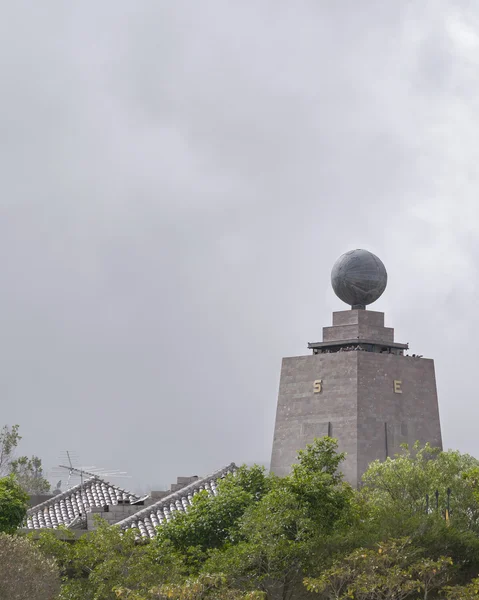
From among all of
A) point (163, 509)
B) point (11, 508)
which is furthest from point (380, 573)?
point (163, 509)

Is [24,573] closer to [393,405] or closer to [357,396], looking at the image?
[357,396]

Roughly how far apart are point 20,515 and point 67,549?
5294 mm

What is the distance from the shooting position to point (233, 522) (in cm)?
2708

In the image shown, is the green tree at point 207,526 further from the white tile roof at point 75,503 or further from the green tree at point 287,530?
the white tile roof at point 75,503

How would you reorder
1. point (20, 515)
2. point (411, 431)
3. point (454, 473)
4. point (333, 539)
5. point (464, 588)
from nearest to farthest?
1. point (464, 588)
2. point (333, 539)
3. point (20, 515)
4. point (454, 473)
5. point (411, 431)

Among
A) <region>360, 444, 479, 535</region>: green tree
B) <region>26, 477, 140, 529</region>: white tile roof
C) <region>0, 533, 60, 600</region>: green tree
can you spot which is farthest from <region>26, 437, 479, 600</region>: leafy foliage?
<region>26, 477, 140, 529</region>: white tile roof

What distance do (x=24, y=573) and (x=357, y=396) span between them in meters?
26.0

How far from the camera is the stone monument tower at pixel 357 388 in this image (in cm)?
4575

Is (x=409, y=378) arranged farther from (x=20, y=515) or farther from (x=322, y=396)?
(x=20, y=515)

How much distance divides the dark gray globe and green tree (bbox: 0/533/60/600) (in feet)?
86.8

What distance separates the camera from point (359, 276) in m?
46.7

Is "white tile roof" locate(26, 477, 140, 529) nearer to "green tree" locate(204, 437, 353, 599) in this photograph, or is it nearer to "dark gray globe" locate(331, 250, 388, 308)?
"dark gray globe" locate(331, 250, 388, 308)

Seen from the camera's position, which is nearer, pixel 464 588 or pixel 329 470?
pixel 464 588

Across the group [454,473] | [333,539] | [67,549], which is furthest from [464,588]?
[454,473]
